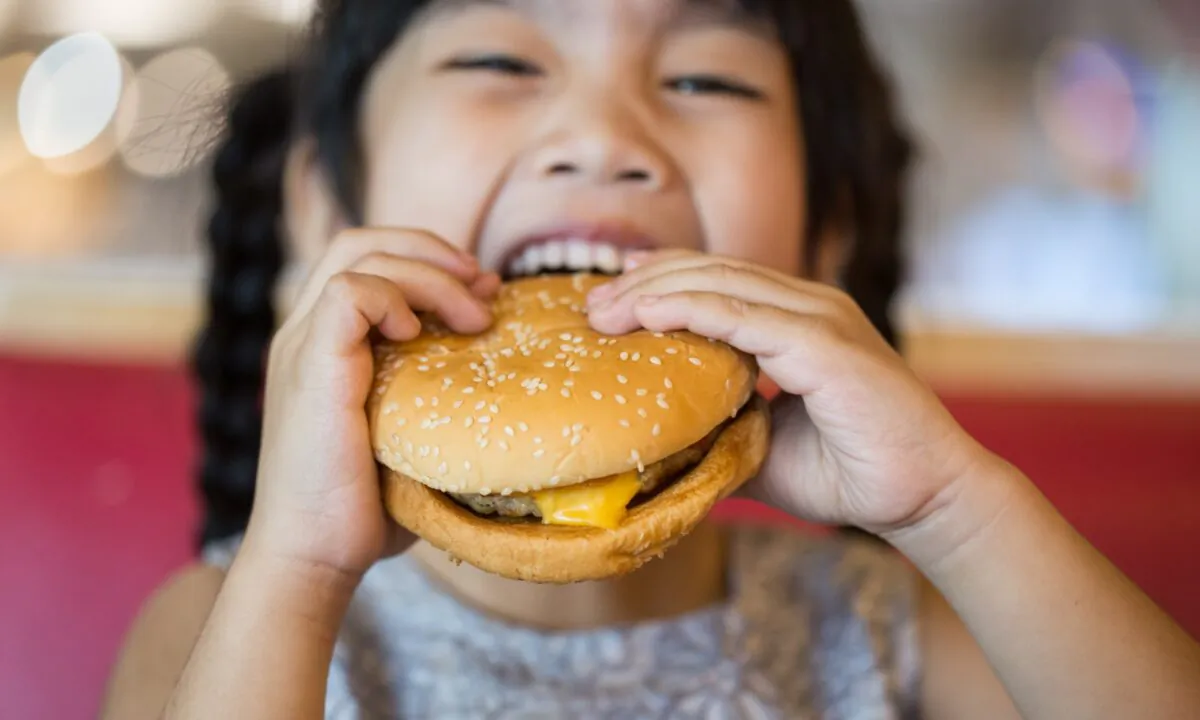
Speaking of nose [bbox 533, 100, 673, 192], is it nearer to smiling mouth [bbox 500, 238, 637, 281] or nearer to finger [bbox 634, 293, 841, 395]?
smiling mouth [bbox 500, 238, 637, 281]

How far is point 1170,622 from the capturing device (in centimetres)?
95

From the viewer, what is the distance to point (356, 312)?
Answer: 838 mm

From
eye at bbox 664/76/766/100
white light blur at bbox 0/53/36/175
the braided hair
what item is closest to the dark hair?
the braided hair

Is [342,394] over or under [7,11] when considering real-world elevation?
under

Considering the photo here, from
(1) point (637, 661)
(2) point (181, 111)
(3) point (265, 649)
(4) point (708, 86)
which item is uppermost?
(4) point (708, 86)

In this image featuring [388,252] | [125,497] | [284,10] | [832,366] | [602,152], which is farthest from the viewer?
[125,497]

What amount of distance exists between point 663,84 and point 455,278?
1.37ft

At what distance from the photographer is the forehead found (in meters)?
1.15

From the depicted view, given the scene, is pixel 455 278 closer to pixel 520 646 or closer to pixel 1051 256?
pixel 520 646

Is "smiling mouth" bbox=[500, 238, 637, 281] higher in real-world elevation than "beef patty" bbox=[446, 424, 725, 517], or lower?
higher

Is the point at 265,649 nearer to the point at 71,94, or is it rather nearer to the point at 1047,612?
the point at 1047,612

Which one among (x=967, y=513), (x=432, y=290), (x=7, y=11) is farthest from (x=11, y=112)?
(x=967, y=513)

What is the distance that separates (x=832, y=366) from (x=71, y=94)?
2.37 metres

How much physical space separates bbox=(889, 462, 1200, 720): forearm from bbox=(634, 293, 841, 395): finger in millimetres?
201
